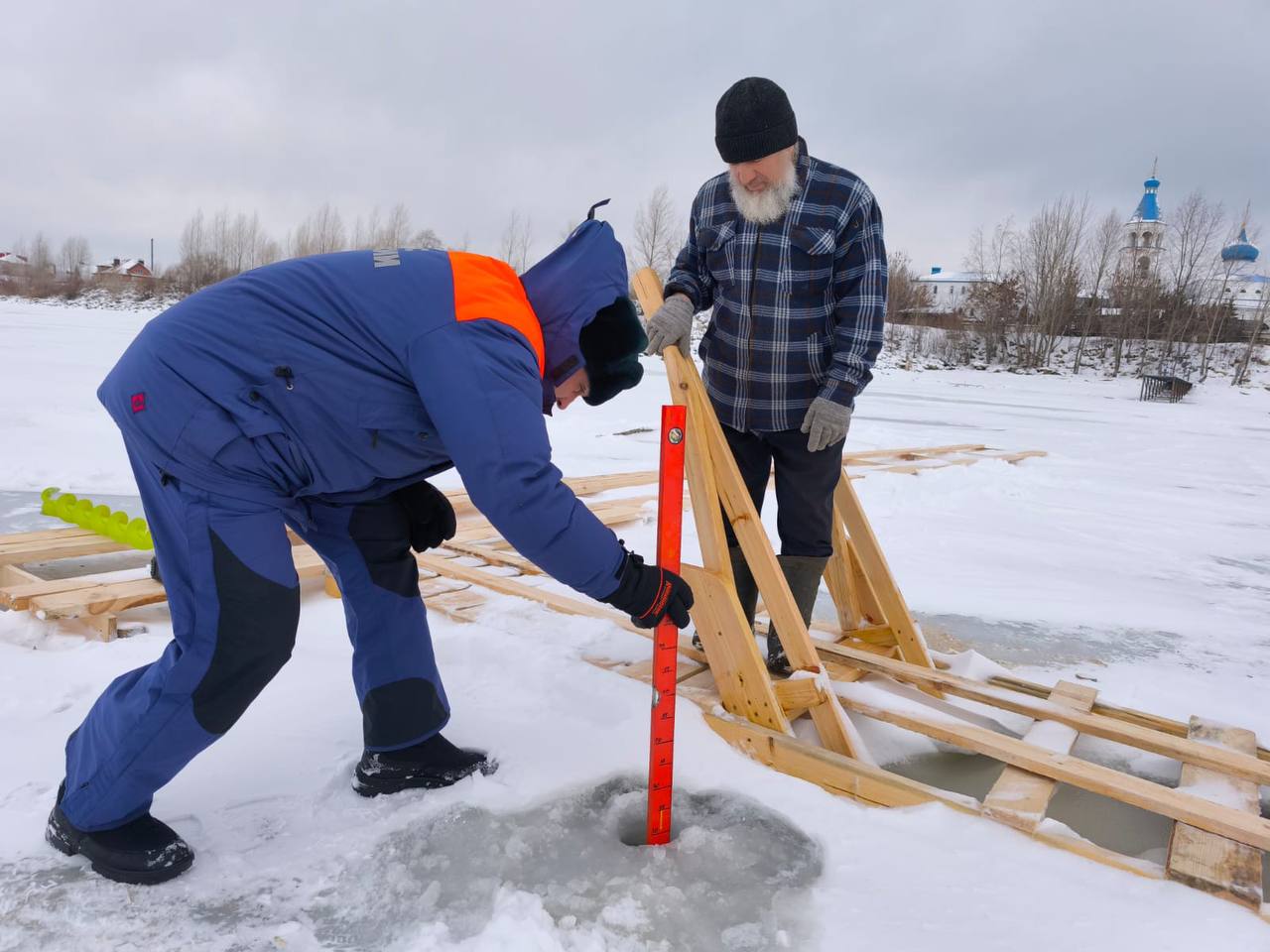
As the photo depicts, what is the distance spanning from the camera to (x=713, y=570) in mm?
2344

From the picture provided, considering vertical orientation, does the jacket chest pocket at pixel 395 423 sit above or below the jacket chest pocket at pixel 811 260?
below

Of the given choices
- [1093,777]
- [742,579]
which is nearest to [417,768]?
[742,579]

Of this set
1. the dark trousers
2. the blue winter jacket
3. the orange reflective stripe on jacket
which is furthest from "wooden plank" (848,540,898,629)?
the orange reflective stripe on jacket

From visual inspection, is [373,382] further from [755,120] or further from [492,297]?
[755,120]

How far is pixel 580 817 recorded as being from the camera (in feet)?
6.36

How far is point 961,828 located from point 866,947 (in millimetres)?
482

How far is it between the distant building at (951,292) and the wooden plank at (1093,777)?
35.1m

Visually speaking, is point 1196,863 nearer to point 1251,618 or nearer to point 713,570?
point 713,570

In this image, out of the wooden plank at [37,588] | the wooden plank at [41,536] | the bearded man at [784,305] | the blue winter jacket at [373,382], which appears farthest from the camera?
the wooden plank at [41,536]

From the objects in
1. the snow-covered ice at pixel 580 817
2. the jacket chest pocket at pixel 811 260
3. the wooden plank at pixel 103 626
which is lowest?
the snow-covered ice at pixel 580 817

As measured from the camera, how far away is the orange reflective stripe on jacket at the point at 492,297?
1531 millimetres

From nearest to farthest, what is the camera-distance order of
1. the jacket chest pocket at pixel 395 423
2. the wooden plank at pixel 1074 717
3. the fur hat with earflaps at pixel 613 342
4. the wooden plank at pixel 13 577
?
the jacket chest pocket at pixel 395 423 → the fur hat with earflaps at pixel 613 342 → the wooden plank at pixel 1074 717 → the wooden plank at pixel 13 577

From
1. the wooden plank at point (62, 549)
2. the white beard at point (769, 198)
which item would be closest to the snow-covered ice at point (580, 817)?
the wooden plank at point (62, 549)

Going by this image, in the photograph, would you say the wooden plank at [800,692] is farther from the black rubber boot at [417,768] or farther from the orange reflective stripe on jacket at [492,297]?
the orange reflective stripe on jacket at [492,297]
